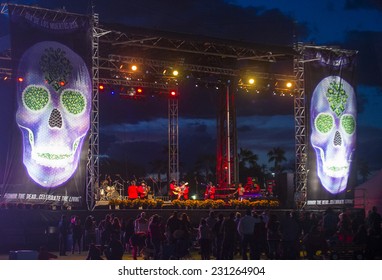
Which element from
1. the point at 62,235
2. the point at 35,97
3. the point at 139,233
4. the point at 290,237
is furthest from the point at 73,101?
the point at 290,237

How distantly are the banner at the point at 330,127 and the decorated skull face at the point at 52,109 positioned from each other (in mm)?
7808

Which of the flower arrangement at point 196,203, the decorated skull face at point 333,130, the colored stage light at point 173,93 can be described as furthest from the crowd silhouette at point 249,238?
the colored stage light at point 173,93

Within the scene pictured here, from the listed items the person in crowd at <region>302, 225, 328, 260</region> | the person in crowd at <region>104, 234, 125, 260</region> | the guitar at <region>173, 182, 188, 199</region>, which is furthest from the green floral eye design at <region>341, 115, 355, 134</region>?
the person in crowd at <region>104, 234, 125, 260</region>

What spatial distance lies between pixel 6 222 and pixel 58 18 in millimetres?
5464

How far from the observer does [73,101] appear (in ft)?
55.5

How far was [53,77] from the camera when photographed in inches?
651

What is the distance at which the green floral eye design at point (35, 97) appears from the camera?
52.8 ft

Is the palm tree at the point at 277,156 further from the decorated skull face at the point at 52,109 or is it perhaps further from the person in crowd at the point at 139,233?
the person in crowd at the point at 139,233

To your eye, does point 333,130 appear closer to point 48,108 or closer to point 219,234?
point 219,234

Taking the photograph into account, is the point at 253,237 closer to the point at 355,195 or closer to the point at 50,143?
the point at 50,143

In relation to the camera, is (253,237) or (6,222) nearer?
(253,237)

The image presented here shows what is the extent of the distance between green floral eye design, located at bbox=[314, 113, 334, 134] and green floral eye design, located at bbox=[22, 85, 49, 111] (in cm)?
911

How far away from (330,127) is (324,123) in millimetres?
262
